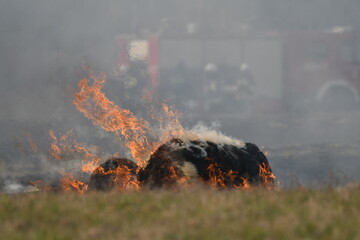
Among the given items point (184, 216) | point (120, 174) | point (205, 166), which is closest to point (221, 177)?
point (205, 166)

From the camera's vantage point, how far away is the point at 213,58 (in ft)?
146

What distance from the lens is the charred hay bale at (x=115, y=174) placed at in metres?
11.4

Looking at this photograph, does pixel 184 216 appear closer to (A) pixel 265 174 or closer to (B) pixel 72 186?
(A) pixel 265 174

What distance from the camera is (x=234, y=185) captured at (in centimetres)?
1007

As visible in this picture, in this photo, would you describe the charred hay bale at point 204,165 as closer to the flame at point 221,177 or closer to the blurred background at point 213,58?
the flame at point 221,177

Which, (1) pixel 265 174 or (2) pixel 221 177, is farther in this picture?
(1) pixel 265 174

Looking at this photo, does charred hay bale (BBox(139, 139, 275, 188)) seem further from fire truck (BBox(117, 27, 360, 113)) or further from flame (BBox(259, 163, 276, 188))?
fire truck (BBox(117, 27, 360, 113))

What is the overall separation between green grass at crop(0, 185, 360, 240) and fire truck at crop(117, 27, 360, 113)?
121ft

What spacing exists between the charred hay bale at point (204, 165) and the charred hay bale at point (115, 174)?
1.04 meters

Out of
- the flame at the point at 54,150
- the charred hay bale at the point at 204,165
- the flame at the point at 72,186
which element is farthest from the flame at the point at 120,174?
the charred hay bale at the point at 204,165

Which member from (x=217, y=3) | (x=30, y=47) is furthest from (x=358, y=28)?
(x=30, y=47)

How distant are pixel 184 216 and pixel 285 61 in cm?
3950

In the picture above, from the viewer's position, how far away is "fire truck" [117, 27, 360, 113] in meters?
43.7

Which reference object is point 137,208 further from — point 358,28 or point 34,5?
point 34,5
